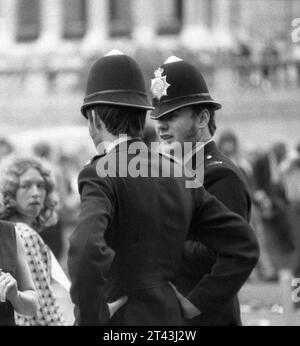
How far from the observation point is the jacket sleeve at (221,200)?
17.6 feet

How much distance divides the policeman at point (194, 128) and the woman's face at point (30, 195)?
48.8 inches

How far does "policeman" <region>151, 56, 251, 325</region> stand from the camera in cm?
558

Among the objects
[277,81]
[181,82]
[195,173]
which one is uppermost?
[181,82]

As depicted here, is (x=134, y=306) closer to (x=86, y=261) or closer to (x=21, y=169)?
(x=86, y=261)

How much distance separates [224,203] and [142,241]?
803mm

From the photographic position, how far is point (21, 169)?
6.97 meters

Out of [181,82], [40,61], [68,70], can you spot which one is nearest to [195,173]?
[181,82]

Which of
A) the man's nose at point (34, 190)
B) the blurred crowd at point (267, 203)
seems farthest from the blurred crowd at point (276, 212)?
the man's nose at point (34, 190)

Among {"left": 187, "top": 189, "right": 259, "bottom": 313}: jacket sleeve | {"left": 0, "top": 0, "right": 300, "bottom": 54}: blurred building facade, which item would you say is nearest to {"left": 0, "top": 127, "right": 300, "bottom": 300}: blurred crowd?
{"left": 187, "top": 189, "right": 259, "bottom": 313}: jacket sleeve

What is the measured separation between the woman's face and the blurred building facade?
39.0 meters

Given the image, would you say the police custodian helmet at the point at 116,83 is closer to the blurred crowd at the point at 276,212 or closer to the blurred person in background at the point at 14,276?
the blurred person in background at the point at 14,276

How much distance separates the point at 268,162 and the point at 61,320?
36.1 ft

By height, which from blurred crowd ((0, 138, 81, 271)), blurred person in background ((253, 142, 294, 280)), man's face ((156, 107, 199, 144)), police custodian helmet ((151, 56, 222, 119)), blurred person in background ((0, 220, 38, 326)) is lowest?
blurred person in background ((253, 142, 294, 280))

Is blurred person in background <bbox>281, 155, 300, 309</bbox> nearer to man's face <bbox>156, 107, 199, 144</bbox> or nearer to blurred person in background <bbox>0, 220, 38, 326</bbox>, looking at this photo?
man's face <bbox>156, 107, 199, 144</bbox>
